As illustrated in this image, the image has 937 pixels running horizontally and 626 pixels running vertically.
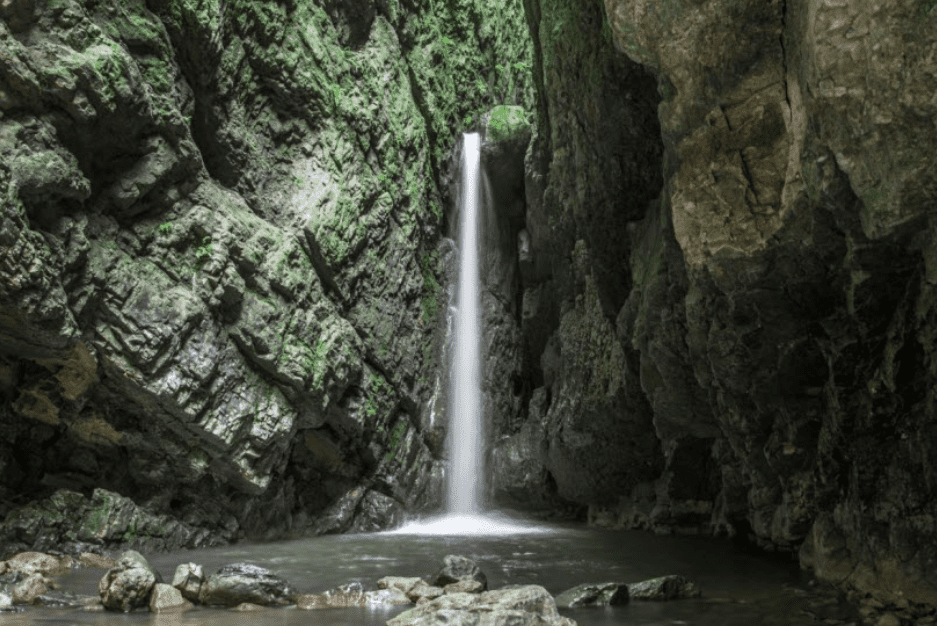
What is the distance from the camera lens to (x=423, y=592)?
8.51 metres

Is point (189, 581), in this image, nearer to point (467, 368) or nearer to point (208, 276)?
point (208, 276)

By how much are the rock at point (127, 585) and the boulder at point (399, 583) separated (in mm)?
2701

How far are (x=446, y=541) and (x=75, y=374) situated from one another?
7.96 metres

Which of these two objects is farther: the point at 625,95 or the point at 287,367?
the point at 287,367

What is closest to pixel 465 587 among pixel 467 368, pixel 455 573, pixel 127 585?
pixel 455 573

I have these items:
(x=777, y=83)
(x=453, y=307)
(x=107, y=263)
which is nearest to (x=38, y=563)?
(x=107, y=263)

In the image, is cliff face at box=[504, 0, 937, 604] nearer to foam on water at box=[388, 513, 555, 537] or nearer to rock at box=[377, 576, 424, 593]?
foam on water at box=[388, 513, 555, 537]

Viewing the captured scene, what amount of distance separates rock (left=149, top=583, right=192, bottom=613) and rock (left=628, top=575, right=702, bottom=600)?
17.3ft

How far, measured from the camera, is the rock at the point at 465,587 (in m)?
8.58

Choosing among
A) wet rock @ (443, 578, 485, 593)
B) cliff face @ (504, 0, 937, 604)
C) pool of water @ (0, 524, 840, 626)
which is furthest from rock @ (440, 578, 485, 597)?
cliff face @ (504, 0, 937, 604)

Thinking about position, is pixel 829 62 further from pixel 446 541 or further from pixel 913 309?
pixel 446 541

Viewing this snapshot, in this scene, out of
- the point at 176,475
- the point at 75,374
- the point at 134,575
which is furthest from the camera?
the point at 176,475

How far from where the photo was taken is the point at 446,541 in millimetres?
14828

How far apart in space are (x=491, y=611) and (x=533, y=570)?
16.3 feet
